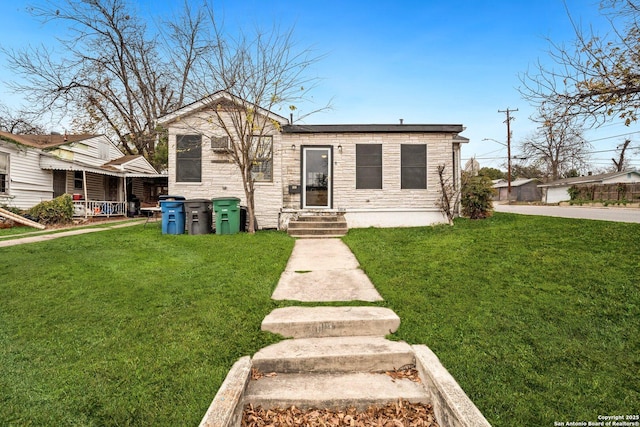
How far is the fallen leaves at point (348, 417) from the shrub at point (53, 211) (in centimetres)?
1354

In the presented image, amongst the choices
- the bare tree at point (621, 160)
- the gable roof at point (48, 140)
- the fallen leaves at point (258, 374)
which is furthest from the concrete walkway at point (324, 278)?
the bare tree at point (621, 160)

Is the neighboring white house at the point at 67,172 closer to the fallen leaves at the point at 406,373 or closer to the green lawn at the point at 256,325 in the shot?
the green lawn at the point at 256,325

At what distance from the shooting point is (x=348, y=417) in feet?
6.93

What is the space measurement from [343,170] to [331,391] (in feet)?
26.0

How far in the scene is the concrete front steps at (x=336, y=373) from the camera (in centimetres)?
200

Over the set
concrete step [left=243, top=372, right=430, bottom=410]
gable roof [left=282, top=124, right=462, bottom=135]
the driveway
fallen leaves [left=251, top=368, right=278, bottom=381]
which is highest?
gable roof [left=282, top=124, right=462, bottom=135]

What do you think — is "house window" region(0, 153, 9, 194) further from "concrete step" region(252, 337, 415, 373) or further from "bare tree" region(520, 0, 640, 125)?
"bare tree" region(520, 0, 640, 125)

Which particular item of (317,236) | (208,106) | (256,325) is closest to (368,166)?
(317,236)

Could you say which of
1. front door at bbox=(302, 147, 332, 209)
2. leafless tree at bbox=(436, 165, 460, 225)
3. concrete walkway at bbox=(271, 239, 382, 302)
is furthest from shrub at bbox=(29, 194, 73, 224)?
leafless tree at bbox=(436, 165, 460, 225)

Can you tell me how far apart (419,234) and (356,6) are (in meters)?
7.96

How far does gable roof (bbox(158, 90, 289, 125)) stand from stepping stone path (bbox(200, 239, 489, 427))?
7.20 meters

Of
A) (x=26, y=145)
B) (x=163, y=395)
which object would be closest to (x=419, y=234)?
(x=163, y=395)

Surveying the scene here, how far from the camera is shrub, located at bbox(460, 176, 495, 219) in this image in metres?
9.81

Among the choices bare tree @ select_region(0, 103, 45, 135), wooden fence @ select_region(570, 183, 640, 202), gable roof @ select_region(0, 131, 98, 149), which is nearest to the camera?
gable roof @ select_region(0, 131, 98, 149)
